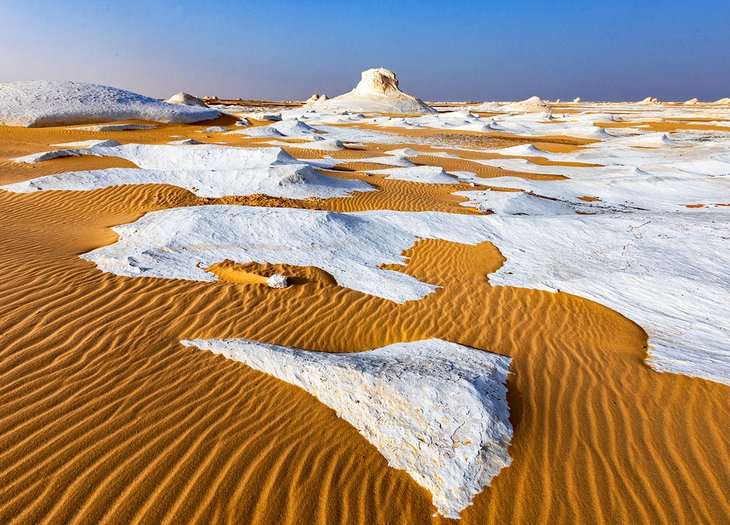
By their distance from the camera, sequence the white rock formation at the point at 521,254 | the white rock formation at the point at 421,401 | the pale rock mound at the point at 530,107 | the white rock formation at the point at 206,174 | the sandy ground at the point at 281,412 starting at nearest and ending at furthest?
the sandy ground at the point at 281,412 → the white rock formation at the point at 421,401 → the white rock formation at the point at 521,254 → the white rock formation at the point at 206,174 → the pale rock mound at the point at 530,107

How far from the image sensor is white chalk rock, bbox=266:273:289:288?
712cm

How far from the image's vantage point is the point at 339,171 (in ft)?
57.7

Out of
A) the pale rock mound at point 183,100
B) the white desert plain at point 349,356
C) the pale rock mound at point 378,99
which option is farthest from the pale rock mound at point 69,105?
the pale rock mound at point 378,99

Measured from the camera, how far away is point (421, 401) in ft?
13.4

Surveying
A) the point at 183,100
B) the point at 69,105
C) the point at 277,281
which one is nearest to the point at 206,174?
the point at 277,281

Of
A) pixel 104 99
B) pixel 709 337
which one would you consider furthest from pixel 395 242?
pixel 104 99

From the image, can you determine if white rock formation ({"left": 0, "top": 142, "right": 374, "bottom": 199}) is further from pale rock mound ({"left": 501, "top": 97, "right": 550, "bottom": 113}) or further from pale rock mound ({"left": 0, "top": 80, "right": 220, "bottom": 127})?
pale rock mound ({"left": 501, "top": 97, "right": 550, "bottom": 113})

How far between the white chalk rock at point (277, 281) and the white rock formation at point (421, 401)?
73.2 inches

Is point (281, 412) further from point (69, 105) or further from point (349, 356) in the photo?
point (69, 105)

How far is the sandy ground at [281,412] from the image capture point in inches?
128

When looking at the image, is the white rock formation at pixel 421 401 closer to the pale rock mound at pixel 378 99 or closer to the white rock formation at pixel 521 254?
the white rock formation at pixel 521 254

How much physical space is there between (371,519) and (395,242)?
24.1 ft

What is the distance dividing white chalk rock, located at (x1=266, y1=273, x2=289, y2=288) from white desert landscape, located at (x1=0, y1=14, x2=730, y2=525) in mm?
48

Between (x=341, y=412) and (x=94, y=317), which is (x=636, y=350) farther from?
(x=94, y=317)
